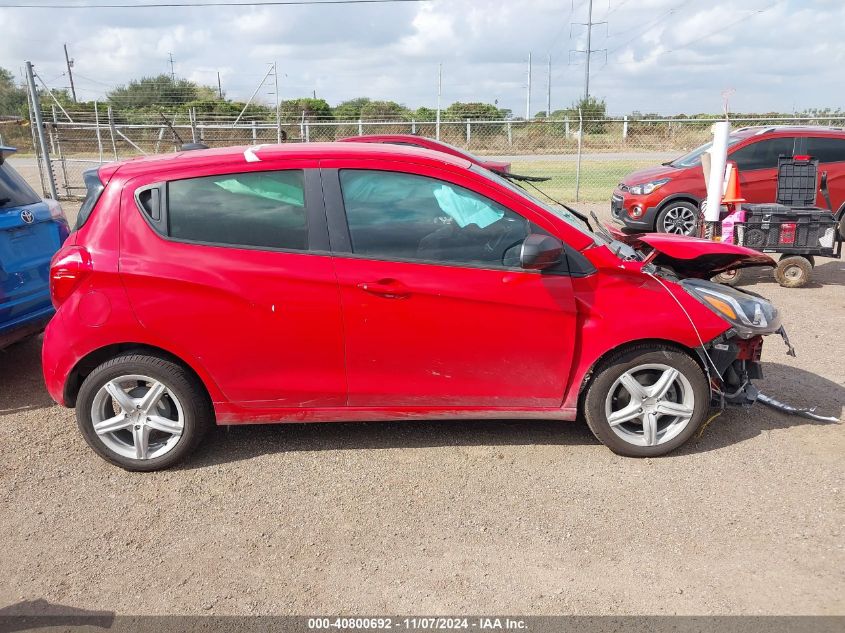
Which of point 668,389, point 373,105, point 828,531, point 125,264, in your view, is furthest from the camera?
point 373,105

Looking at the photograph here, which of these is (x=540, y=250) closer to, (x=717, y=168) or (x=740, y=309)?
(x=740, y=309)

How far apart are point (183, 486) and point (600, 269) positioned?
2565 mm

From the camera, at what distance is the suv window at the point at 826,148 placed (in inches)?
409

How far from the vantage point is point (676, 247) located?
425 centimetres

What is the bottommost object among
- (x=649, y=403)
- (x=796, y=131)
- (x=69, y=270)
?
(x=649, y=403)

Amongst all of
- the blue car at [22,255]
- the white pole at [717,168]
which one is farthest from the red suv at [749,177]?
the blue car at [22,255]

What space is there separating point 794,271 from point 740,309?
5027 millimetres

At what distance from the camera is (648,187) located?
10539mm

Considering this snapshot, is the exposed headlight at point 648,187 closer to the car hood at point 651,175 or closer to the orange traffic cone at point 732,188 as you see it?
the car hood at point 651,175

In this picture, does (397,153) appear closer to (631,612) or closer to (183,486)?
(183,486)

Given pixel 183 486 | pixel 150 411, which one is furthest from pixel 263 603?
pixel 150 411

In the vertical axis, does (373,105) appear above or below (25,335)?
above

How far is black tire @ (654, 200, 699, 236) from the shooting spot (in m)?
10.4

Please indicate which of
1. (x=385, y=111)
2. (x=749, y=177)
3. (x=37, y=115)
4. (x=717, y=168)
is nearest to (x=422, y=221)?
(x=717, y=168)
